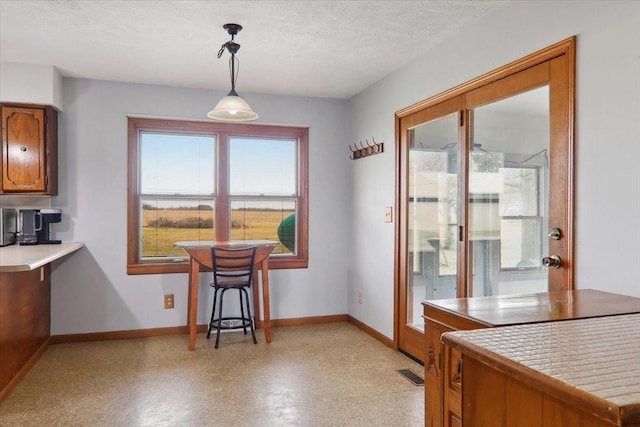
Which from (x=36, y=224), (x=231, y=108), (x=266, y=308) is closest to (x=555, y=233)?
(x=231, y=108)

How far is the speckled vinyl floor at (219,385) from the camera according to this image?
2.59m

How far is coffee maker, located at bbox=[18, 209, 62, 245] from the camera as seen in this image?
3.78m

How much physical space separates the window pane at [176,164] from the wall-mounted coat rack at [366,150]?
4.80 ft

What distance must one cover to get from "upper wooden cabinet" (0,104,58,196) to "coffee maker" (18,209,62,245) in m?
0.17

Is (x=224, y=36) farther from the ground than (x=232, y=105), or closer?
farther from the ground

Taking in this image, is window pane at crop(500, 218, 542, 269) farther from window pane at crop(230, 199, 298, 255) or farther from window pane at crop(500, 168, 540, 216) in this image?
window pane at crop(230, 199, 298, 255)

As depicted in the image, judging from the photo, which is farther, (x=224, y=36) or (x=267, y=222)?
(x=267, y=222)

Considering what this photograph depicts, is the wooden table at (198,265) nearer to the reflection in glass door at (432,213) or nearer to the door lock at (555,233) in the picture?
the reflection in glass door at (432,213)

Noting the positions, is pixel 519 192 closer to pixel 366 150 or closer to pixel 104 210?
pixel 366 150

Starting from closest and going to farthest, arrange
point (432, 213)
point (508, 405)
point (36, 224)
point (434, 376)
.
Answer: point (508, 405) < point (434, 376) < point (432, 213) < point (36, 224)

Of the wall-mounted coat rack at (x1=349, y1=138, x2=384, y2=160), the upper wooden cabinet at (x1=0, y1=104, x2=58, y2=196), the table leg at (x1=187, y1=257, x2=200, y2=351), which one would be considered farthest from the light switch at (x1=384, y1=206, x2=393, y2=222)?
the upper wooden cabinet at (x1=0, y1=104, x2=58, y2=196)

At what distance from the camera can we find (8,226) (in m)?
3.65

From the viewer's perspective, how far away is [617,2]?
1.94m

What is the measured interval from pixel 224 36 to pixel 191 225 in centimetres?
206
